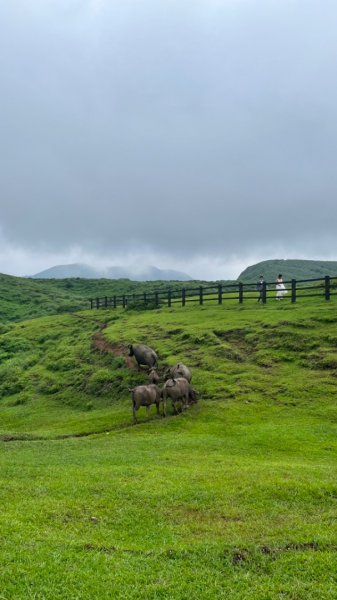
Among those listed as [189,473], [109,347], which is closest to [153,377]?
[109,347]

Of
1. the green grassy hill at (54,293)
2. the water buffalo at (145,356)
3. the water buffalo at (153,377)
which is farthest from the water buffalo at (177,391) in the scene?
the green grassy hill at (54,293)

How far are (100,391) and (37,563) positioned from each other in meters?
21.6

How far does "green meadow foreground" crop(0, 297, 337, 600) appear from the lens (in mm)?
7898

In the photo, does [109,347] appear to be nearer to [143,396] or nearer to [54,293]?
[143,396]

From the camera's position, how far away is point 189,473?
1359 centimetres

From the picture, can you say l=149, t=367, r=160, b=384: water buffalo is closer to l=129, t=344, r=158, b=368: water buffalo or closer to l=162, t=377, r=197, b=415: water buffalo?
l=129, t=344, r=158, b=368: water buffalo

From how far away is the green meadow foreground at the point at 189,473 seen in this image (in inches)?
311

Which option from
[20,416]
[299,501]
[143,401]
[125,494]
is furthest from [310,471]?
[20,416]

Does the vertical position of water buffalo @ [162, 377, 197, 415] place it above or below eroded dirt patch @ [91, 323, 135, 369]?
below

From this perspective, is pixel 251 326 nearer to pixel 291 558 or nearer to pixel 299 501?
pixel 299 501

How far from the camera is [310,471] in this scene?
13.4m

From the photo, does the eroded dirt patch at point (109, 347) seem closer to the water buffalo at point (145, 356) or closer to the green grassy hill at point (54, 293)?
the water buffalo at point (145, 356)

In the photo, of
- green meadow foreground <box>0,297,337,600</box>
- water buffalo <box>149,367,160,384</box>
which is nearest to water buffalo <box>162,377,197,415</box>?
green meadow foreground <box>0,297,337,600</box>

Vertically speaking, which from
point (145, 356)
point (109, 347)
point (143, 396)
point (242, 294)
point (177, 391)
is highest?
point (242, 294)
